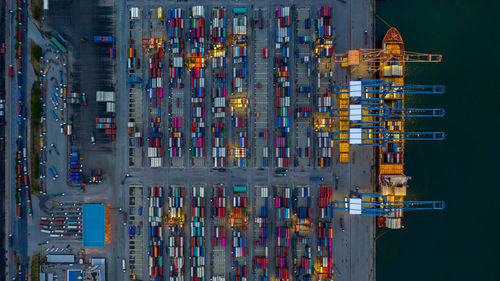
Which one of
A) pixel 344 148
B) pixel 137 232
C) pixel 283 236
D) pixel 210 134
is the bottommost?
pixel 283 236

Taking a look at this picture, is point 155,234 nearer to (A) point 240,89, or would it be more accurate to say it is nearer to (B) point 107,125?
(B) point 107,125

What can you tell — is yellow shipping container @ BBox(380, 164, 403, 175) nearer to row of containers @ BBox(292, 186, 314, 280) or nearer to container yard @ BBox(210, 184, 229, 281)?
row of containers @ BBox(292, 186, 314, 280)

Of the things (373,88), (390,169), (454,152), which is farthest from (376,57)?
(454,152)

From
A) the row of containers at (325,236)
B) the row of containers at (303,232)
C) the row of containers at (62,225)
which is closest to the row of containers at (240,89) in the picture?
the row of containers at (303,232)

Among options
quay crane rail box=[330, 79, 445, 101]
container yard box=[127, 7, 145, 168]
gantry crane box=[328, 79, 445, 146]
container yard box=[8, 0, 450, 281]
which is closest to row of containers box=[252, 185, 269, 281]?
container yard box=[8, 0, 450, 281]

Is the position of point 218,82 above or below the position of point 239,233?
above
